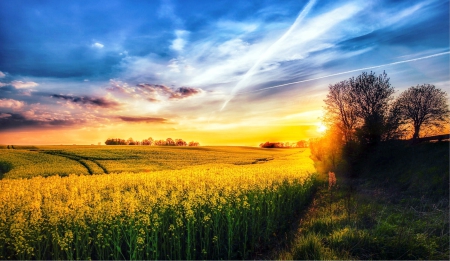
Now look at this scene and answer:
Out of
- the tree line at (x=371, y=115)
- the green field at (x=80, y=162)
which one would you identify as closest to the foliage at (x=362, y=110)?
the tree line at (x=371, y=115)

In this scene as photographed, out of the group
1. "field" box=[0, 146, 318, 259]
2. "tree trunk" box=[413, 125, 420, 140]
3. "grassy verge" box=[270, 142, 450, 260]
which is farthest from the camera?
"tree trunk" box=[413, 125, 420, 140]

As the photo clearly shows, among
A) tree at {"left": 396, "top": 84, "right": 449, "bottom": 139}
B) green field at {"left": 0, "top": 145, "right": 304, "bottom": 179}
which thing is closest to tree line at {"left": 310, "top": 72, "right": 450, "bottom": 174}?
tree at {"left": 396, "top": 84, "right": 449, "bottom": 139}

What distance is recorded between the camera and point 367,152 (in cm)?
2650

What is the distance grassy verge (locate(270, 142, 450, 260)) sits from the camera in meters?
7.80

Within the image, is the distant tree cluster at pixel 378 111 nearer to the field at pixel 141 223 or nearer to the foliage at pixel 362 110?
the foliage at pixel 362 110

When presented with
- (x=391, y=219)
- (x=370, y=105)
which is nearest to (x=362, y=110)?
(x=370, y=105)

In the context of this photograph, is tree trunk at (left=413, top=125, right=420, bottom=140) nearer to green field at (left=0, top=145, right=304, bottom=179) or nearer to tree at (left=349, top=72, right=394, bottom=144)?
tree at (left=349, top=72, right=394, bottom=144)

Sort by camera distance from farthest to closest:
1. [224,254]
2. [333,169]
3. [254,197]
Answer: [333,169]
[254,197]
[224,254]

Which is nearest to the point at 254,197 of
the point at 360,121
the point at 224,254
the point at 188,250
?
the point at 224,254

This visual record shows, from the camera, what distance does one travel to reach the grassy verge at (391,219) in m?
7.80

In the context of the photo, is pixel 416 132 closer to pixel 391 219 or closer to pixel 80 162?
pixel 391 219

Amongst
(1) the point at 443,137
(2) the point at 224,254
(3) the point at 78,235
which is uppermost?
(1) the point at 443,137

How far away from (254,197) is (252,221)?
0.89m

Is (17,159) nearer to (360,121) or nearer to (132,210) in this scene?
(132,210)
